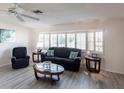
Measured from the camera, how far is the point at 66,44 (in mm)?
6488

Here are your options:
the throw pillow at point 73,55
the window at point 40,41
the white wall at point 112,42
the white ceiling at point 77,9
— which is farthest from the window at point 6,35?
the white wall at point 112,42

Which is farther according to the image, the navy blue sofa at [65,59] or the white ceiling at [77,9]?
the navy blue sofa at [65,59]

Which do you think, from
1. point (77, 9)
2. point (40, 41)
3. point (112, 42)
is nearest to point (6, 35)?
point (40, 41)

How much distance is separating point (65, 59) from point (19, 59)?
85.6 inches

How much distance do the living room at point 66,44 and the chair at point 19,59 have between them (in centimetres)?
5

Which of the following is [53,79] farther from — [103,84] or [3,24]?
[3,24]

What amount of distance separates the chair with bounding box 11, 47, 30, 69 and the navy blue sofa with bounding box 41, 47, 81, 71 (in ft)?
2.97

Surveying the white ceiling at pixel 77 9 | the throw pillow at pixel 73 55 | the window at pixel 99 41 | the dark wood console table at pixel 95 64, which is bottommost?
the dark wood console table at pixel 95 64

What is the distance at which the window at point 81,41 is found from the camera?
593 cm

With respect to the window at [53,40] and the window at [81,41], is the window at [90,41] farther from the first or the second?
the window at [53,40]

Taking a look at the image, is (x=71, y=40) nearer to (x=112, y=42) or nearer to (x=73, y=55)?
(x=73, y=55)

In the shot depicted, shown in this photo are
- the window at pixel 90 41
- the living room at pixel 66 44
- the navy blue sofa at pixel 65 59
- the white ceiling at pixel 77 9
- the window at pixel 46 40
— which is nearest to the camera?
the white ceiling at pixel 77 9

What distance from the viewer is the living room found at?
146 inches

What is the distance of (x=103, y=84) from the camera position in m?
3.62
